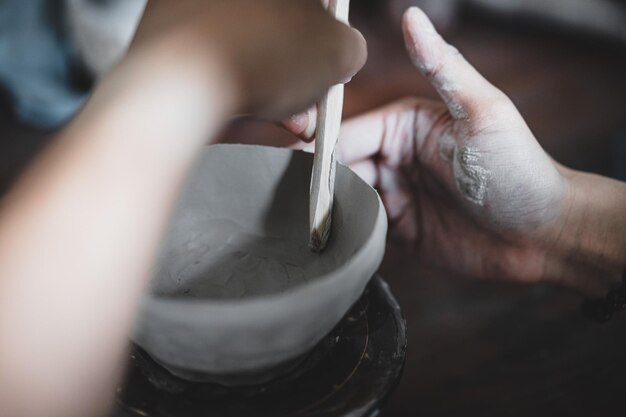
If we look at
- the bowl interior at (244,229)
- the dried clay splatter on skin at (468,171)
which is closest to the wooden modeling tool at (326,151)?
the bowl interior at (244,229)

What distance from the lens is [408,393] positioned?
102 centimetres

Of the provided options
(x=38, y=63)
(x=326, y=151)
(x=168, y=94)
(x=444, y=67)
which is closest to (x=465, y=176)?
(x=444, y=67)

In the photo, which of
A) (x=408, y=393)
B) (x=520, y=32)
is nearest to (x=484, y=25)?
(x=520, y=32)

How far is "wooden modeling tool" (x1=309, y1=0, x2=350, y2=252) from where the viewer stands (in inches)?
22.0

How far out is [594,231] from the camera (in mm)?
811

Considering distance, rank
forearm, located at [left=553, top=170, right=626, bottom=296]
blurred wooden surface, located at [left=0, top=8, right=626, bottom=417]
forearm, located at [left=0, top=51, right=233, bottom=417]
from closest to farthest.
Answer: forearm, located at [left=0, top=51, right=233, bottom=417], forearm, located at [left=553, top=170, right=626, bottom=296], blurred wooden surface, located at [left=0, top=8, right=626, bottom=417]

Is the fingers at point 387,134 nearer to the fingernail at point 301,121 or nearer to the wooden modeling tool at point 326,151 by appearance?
the fingernail at point 301,121

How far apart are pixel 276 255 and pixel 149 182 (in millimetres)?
216

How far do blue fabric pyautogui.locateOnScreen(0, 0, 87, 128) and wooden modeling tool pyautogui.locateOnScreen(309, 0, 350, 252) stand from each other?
1158mm

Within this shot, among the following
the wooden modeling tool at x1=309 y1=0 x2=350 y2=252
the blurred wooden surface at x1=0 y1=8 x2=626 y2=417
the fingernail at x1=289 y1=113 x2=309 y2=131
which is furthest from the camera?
the blurred wooden surface at x1=0 y1=8 x2=626 y2=417

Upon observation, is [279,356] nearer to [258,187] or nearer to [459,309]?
[258,187]

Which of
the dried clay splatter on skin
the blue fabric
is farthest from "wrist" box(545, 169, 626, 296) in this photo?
the blue fabric

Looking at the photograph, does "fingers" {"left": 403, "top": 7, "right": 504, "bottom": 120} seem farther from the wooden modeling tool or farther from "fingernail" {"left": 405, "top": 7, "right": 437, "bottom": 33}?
the wooden modeling tool

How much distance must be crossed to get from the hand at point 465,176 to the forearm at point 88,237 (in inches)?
10.0
